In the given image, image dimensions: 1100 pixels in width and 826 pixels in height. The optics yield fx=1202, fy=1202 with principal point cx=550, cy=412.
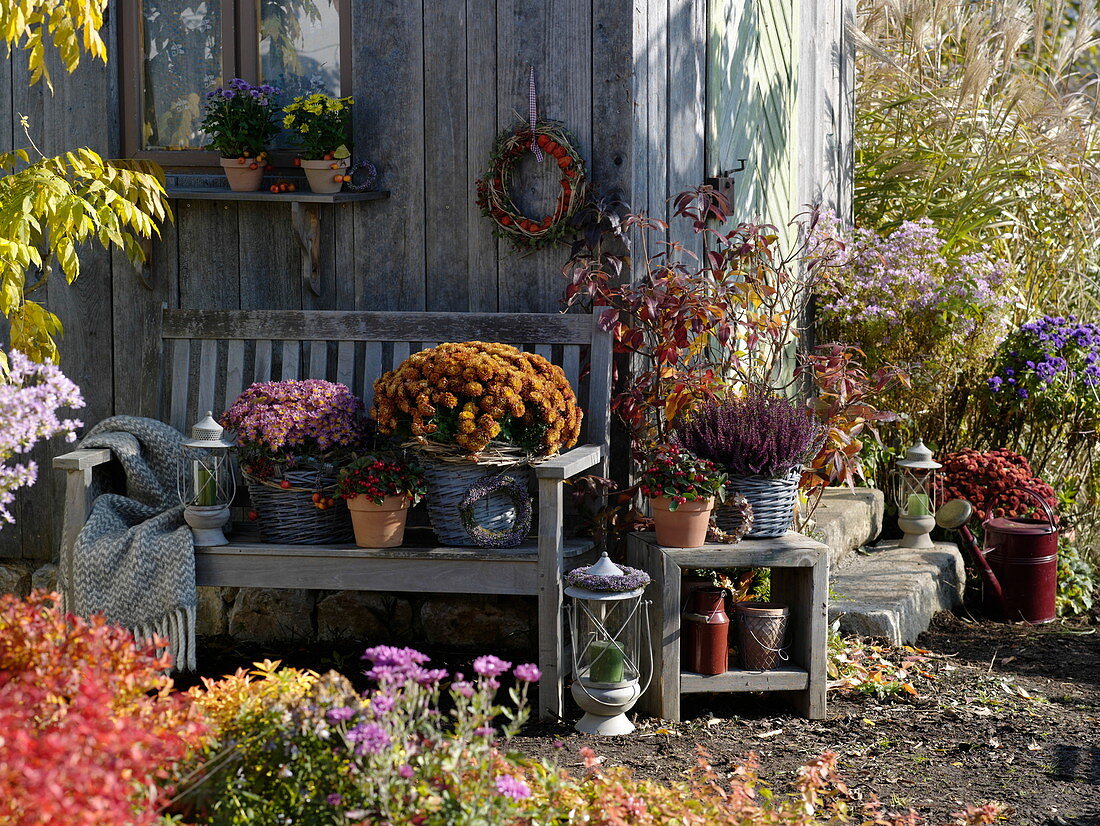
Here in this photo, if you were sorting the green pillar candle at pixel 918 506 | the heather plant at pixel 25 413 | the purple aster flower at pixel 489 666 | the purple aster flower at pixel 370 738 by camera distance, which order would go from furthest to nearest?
the green pillar candle at pixel 918 506
the heather plant at pixel 25 413
the purple aster flower at pixel 489 666
the purple aster flower at pixel 370 738

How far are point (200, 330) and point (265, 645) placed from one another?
1.18 meters

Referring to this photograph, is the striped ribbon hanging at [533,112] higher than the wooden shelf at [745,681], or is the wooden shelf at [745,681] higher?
the striped ribbon hanging at [533,112]

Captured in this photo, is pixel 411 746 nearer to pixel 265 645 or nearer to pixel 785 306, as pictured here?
pixel 265 645

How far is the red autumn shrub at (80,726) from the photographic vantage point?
1.56 m

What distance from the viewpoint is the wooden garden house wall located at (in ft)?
13.2

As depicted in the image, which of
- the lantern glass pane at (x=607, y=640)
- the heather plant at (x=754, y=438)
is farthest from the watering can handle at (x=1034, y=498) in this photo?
the lantern glass pane at (x=607, y=640)

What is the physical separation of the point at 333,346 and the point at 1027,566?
2.93 m

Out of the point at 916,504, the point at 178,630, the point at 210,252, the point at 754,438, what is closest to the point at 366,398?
the point at 210,252

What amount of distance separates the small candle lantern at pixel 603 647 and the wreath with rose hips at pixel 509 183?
3.94ft

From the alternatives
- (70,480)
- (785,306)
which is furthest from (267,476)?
(785,306)

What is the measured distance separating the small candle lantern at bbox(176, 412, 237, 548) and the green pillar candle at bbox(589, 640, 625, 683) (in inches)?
46.6

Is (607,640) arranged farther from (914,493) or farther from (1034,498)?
(1034,498)

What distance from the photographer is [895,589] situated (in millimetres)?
4598

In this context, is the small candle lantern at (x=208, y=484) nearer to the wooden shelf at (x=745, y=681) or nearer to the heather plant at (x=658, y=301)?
the heather plant at (x=658, y=301)
